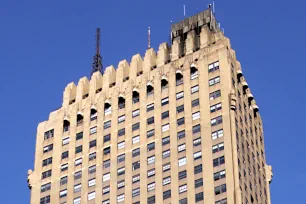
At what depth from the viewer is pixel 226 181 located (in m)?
146

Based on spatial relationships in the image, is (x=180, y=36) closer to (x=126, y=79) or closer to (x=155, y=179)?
(x=126, y=79)

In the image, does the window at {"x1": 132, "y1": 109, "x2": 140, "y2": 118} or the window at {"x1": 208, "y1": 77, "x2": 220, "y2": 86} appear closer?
the window at {"x1": 208, "y1": 77, "x2": 220, "y2": 86}

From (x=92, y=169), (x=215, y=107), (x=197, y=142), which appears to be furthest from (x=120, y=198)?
(x=215, y=107)

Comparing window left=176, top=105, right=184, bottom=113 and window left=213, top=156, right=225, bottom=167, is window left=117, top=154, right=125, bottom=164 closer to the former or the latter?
window left=176, top=105, right=184, bottom=113

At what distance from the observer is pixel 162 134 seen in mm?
156625

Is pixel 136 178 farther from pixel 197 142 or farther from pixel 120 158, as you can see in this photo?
pixel 197 142

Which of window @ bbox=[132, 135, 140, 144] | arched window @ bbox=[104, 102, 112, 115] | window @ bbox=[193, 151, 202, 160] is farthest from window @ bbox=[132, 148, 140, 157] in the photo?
arched window @ bbox=[104, 102, 112, 115]

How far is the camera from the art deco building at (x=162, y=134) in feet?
493

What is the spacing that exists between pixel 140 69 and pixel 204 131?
2119cm

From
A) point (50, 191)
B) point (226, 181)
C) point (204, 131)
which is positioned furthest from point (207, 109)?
point (50, 191)

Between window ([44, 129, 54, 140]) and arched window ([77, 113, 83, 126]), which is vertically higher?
arched window ([77, 113, 83, 126])

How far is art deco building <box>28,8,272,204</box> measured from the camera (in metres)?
150

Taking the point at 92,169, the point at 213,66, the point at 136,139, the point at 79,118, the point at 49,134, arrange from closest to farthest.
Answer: the point at 136,139 < the point at 213,66 < the point at 92,169 < the point at 79,118 < the point at 49,134

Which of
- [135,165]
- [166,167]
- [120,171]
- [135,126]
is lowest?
[166,167]
